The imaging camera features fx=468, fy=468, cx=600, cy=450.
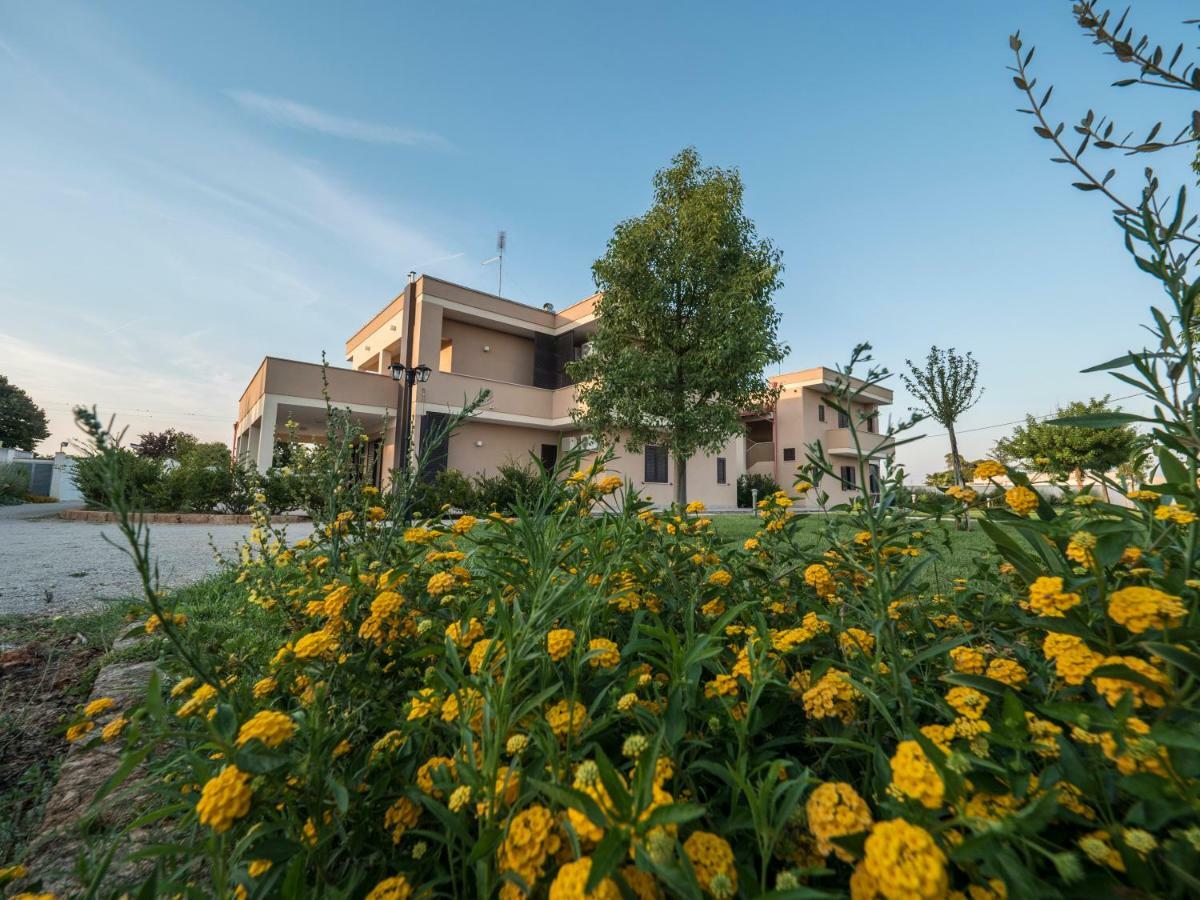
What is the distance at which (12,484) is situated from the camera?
1644 cm

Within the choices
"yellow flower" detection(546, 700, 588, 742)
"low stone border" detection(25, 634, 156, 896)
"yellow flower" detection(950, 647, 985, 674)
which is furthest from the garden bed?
"yellow flower" detection(950, 647, 985, 674)

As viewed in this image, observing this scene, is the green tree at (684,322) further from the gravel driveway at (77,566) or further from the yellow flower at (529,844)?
the yellow flower at (529,844)

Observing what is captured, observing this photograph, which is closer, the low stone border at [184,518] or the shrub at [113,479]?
the shrub at [113,479]

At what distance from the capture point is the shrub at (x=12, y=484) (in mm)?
15547

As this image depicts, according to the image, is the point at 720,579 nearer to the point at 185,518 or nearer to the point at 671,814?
the point at 671,814

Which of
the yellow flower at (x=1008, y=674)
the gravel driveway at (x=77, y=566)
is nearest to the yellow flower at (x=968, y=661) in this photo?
the yellow flower at (x=1008, y=674)

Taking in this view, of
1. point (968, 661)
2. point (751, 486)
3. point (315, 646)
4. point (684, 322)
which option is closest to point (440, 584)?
point (315, 646)

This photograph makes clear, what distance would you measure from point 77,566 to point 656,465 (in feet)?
44.2

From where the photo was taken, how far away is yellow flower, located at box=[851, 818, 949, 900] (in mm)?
408

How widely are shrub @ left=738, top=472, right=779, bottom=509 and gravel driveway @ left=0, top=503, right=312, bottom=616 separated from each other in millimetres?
16764

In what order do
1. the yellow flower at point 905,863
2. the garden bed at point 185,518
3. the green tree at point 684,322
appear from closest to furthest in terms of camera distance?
the yellow flower at point 905,863
the garden bed at point 185,518
the green tree at point 684,322

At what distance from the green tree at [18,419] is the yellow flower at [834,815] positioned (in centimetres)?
4321

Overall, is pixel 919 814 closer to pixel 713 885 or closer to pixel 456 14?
pixel 713 885

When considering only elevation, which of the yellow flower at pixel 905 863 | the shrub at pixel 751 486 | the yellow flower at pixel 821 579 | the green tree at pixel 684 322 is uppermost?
the green tree at pixel 684 322
